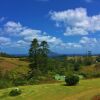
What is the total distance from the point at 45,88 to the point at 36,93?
160 cm

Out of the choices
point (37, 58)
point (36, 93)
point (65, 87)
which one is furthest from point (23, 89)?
point (37, 58)

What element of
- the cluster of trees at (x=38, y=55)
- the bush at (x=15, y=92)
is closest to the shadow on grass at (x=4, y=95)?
the bush at (x=15, y=92)

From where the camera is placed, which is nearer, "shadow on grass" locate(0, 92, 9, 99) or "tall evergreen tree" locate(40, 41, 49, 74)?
"shadow on grass" locate(0, 92, 9, 99)

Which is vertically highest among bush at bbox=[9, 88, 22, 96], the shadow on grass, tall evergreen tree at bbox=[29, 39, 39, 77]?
tall evergreen tree at bbox=[29, 39, 39, 77]

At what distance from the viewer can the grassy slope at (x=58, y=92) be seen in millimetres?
29513

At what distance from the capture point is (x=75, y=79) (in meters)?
33.9

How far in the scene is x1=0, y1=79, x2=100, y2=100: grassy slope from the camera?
96.8ft

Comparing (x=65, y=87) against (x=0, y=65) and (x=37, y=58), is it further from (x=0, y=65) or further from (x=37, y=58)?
(x=0, y=65)

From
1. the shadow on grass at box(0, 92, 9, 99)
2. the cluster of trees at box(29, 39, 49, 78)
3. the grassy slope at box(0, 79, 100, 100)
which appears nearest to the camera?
the grassy slope at box(0, 79, 100, 100)

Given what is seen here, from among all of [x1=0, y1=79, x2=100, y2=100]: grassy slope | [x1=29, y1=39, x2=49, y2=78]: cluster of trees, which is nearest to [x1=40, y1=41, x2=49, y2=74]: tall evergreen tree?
[x1=29, y1=39, x2=49, y2=78]: cluster of trees

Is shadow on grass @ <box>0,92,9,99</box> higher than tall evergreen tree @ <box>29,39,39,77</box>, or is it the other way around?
tall evergreen tree @ <box>29,39,39,77</box>

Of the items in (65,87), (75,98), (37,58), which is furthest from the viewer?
(37,58)

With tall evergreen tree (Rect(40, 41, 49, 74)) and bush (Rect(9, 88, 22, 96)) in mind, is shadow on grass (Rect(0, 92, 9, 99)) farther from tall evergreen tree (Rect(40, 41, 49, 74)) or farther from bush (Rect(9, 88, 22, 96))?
tall evergreen tree (Rect(40, 41, 49, 74))

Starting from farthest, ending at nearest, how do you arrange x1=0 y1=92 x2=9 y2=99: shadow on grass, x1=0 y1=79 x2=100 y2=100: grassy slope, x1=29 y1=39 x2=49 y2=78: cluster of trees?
1. x1=29 y1=39 x2=49 y2=78: cluster of trees
2. x1=0 y1=92 x2=9 y2=99: shadow on grass
3. x1=0 y1=79 x2=100 y2=100: grassy slope
